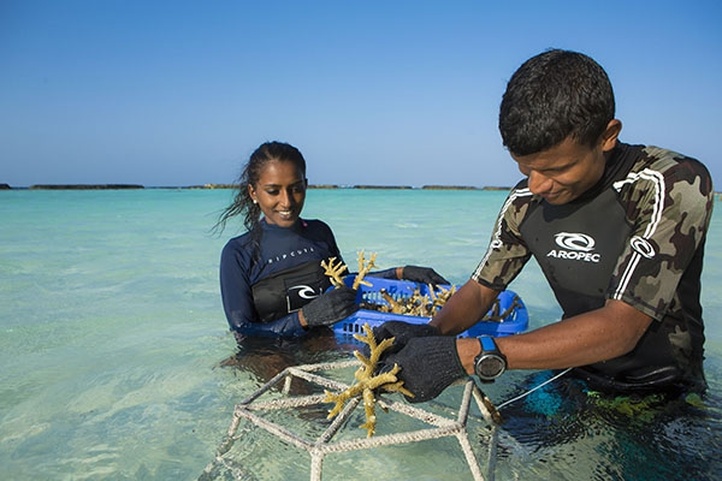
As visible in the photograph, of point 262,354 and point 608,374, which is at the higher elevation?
point 608,374

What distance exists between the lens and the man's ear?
176cm

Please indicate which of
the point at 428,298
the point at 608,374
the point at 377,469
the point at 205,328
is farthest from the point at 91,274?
the point at 608,374

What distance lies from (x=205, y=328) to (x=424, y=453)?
9.66 feet

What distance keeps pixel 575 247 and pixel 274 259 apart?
2102mm

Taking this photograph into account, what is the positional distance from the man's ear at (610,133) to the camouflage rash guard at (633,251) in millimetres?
217

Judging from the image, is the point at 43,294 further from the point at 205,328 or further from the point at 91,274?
the point at 205,328

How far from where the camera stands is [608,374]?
2291 millimetres

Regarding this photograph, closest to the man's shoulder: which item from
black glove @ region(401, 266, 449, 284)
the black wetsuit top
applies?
black glove @ region(401, 266, 449, 284)

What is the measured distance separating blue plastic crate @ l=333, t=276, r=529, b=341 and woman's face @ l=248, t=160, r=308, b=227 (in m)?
0.67

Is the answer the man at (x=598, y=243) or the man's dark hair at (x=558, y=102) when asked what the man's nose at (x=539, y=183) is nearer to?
the man at (x=598, y=243)

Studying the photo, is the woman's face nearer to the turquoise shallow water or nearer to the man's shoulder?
the turquoise shallow water

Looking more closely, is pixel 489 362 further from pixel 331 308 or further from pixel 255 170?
pixel 255 170

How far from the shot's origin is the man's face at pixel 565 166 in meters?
1.75

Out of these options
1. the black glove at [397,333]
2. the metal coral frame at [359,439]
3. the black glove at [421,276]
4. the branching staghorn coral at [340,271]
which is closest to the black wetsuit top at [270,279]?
the branching staghorn coral at [340,271]
